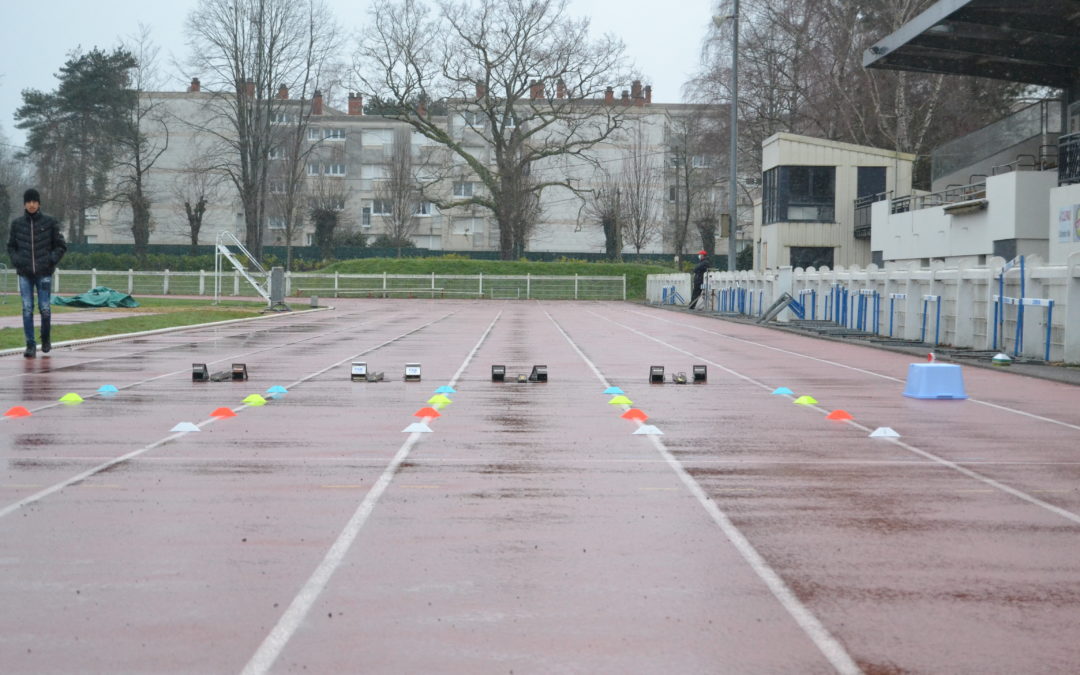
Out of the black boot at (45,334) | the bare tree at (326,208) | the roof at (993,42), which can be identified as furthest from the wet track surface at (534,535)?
the bare tree at (326,208)

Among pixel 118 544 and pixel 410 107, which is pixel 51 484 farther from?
pixel 410 107

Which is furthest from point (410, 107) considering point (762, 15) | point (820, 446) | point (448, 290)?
point (820, 446)

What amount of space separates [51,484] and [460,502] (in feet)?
9.35

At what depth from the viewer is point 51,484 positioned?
8.31 metres

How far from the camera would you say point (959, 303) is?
2442cm

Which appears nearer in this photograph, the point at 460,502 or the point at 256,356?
the point at 460,502

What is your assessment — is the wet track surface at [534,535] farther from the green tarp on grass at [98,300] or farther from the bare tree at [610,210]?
the bare tree at [610,210]

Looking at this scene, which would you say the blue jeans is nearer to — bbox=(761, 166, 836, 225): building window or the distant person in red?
the distant person in red

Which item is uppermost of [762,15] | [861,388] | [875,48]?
[762,15]

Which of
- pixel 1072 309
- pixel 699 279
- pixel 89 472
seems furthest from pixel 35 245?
pixel 699 279

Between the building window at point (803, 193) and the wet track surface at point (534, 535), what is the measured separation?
131ft

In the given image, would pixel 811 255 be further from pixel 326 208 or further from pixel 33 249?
pixel 33 249

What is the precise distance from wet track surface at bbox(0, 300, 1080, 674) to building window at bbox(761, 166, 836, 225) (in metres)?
39.8

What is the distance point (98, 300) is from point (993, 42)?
28091 millimetres
